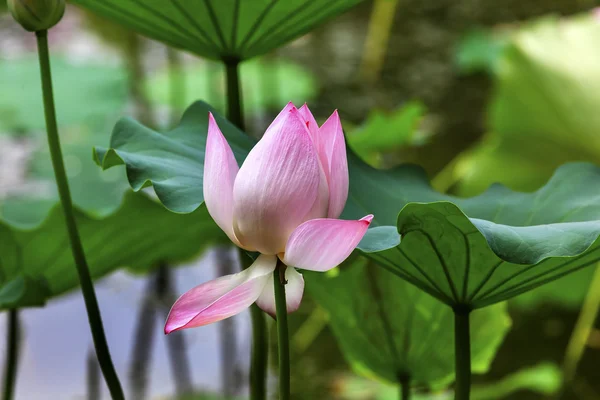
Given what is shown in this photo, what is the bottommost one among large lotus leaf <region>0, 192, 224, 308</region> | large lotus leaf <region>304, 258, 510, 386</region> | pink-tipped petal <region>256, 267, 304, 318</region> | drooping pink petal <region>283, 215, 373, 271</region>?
large lotus leaf <region>304, 258, 510, 386</region>

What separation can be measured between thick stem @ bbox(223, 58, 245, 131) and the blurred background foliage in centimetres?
8

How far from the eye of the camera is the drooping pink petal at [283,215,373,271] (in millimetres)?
280

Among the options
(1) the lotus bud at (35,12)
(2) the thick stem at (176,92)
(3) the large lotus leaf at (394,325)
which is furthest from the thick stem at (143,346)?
(1) the lotus bud at (35,12)

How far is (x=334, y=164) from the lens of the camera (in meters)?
0.32

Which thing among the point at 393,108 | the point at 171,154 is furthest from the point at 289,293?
the point at 393,108

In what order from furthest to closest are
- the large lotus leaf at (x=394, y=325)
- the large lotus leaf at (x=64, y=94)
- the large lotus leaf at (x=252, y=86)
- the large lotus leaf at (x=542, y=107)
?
the large lotus leaf at (x=252, y=86) → the large lotus leaf at (x=64, y=94) → the large lotus leaf at (x=542, y=107) → the large lotus leaf at (x=394, y=325)

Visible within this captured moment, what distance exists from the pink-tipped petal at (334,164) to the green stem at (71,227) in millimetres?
148

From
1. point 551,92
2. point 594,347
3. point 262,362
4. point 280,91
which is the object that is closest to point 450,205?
point 262,362

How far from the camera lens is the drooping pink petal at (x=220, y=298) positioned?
29 centimetres

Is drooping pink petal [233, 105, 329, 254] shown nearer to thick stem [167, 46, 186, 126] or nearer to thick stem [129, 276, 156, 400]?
thick stem [129, 276, 156, 400]

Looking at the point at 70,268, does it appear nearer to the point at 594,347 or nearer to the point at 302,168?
the point at 302,168

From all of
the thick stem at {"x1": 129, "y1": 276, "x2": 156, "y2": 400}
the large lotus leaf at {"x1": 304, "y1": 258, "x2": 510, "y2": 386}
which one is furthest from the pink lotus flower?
the thick stem at {"x1": 129, "y1": 276, "x2": 156, "y2": 400}

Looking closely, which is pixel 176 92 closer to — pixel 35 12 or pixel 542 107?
pixel 542 107

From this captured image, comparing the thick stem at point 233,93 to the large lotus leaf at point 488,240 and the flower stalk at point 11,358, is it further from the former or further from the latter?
the flower stalk at point 11,358
